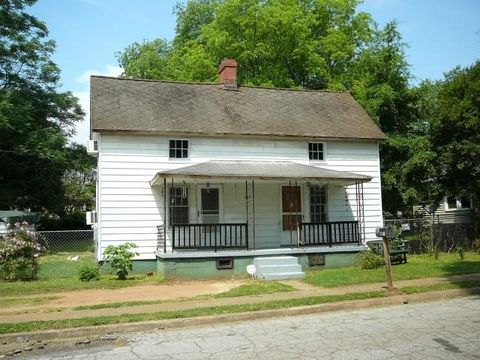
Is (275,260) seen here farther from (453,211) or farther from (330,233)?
(453,211)

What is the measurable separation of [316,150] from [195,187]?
5.30m

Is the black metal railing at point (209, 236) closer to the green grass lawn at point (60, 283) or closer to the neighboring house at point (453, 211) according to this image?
the green grass lawn at point (60, 283)

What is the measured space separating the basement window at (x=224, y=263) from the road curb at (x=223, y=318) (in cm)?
589

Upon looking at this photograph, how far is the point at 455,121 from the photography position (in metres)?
23.2

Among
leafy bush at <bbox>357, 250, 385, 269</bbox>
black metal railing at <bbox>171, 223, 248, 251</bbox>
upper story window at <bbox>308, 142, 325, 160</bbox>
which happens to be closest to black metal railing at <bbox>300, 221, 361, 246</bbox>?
leafy bush at <bbox>357, 250, 385, 269</bbox>

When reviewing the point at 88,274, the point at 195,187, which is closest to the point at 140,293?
the point at 88,274

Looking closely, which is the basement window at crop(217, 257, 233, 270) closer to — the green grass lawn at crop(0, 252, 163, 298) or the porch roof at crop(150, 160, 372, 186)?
the green grass lawn at crop(0, 252, 163, 298)

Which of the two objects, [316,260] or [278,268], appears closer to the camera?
[278,268]

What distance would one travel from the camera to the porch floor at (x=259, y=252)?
15281mm

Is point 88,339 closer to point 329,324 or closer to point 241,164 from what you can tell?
point 329,324

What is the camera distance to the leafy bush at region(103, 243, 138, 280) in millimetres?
14906

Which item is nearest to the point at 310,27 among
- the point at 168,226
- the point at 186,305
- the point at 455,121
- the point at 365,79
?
the point at 365,79

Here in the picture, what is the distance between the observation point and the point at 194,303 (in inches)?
422

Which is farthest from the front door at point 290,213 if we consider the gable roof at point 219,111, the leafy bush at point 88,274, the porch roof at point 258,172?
the leafy bush at point 88,274
